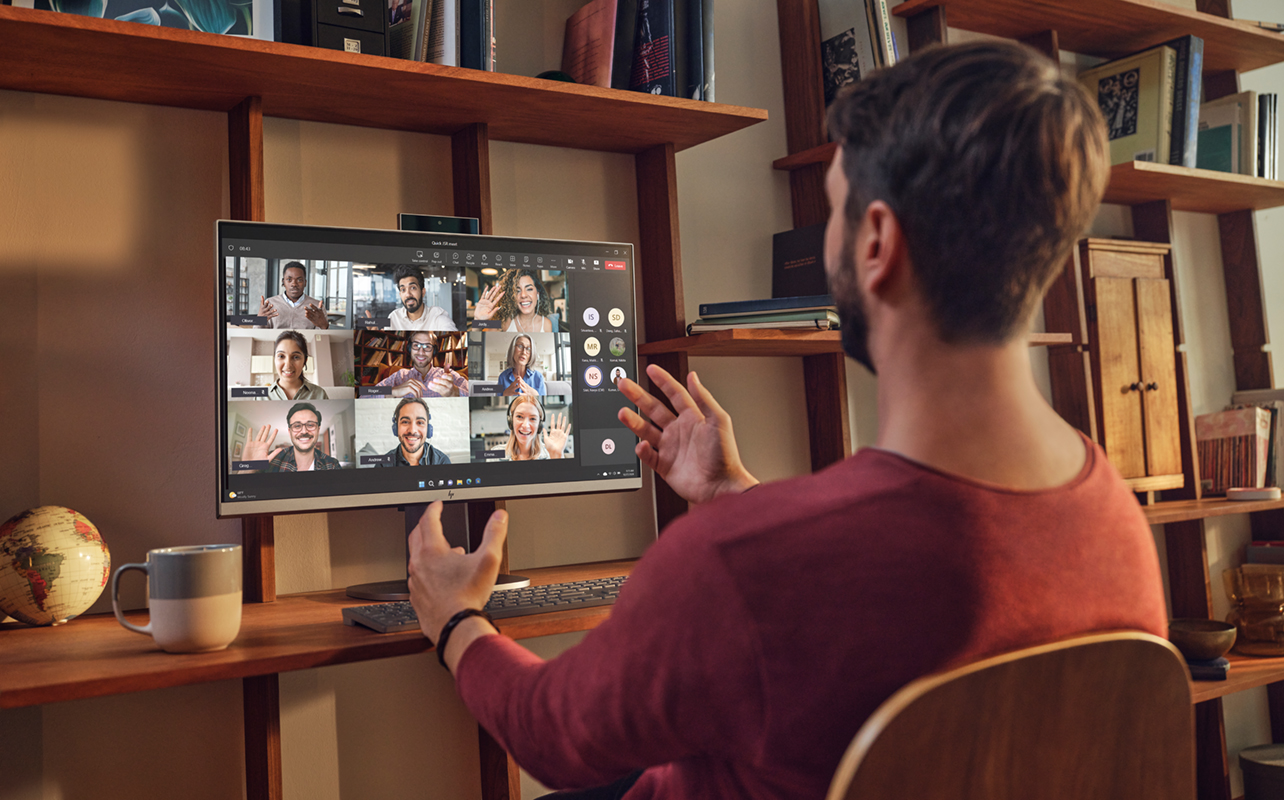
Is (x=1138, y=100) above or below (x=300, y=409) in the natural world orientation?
above

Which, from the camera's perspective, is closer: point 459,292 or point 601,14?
point 459,292

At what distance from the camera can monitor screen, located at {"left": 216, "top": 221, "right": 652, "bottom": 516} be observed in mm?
1400

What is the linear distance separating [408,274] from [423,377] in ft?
0.55

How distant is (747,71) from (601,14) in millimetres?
483

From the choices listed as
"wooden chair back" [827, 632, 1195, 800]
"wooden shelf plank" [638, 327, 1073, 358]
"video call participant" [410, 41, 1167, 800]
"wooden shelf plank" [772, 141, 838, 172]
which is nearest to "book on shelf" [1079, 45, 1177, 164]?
"wooden shelf plank" [772, 141, 838, 172]

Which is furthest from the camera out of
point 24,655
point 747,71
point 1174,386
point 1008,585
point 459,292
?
point 1174,386

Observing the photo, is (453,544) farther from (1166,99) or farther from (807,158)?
(1166,99)

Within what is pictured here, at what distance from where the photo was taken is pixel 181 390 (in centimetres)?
157

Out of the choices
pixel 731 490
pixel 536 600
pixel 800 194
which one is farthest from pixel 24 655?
pixel 800 194

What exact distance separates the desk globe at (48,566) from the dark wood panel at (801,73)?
1559 mm

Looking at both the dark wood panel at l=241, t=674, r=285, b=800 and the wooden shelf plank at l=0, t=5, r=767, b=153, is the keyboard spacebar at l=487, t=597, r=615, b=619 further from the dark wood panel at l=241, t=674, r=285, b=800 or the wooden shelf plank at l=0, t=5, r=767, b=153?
the wooden shelf plank at l=0, t=5, r=767, b=153

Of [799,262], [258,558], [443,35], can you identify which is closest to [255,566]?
[258,558]

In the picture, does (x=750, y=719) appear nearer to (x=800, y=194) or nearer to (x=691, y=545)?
(x=691, y=545)

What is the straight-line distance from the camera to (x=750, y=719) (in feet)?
2.29
